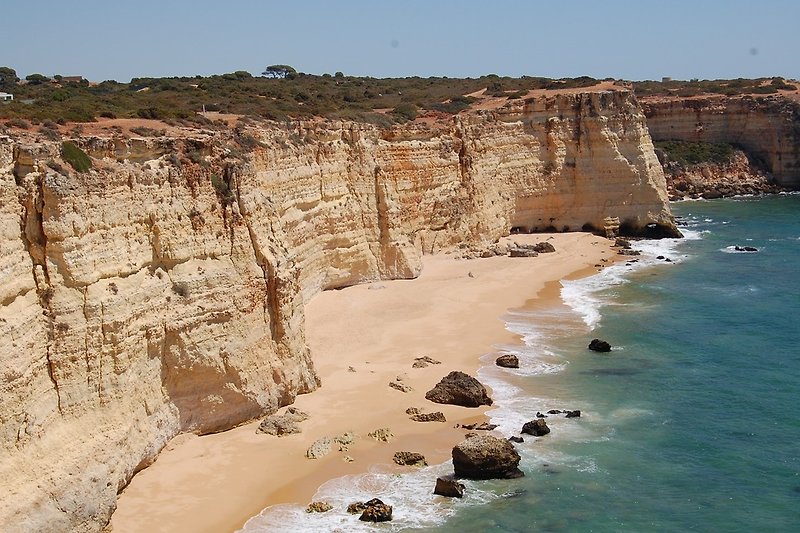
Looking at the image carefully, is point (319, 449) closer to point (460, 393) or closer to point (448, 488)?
point (448, 488)

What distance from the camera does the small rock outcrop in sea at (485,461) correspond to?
1991 cm

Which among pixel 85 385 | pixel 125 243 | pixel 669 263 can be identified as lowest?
pixel 669 263

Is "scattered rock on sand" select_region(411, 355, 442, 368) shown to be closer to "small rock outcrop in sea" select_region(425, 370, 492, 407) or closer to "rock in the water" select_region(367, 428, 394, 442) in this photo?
"small rock outcrop in sea" select_region(425, 370, 492, 407)

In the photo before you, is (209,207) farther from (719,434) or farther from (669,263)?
(669,263)

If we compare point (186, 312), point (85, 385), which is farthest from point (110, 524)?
point (186, 312)

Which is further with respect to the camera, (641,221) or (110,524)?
(641,221)

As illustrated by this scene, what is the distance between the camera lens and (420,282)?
1496 inches

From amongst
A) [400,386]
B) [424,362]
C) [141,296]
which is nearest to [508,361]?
[424,362]

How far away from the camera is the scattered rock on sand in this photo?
27.2m

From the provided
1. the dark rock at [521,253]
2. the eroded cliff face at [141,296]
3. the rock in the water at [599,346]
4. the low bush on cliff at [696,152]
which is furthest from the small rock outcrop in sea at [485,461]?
the low bush on cliff at [696,152]

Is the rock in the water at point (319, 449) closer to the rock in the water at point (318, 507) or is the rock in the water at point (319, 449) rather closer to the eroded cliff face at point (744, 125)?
the rock in the water at point (318, 507)

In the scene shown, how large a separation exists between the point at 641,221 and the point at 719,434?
31238mm

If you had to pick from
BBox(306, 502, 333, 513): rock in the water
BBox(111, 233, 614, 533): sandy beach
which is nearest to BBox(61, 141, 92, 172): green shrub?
BBox(111, 233, 614, 533): sandy beach

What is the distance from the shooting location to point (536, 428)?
22250mm
